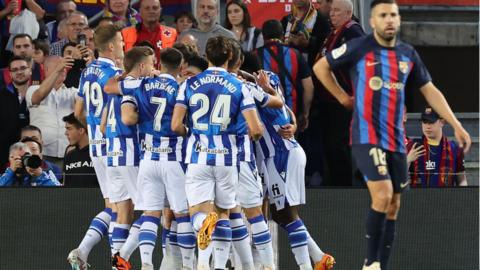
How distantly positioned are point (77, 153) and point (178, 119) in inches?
109

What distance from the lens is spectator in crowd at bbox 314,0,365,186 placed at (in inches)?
624

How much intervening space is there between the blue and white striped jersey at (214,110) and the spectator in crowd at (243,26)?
3.37 metres

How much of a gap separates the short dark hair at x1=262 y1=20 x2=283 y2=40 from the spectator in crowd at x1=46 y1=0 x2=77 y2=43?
2.98m

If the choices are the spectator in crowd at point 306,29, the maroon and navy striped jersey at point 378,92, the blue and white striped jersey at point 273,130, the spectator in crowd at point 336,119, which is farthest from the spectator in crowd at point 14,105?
the maroon and navy striped jersey at point 378,92

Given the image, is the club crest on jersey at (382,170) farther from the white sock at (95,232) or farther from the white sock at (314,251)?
the white sock at (95,232)

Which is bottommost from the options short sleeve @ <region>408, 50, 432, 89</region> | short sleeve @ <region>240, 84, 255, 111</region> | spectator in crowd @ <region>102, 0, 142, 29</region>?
short sleeve @ <region>240, 84, 255, 111</region>

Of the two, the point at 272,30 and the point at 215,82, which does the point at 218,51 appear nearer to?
the point at 215,82

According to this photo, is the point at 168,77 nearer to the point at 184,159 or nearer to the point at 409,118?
the point at 184,159

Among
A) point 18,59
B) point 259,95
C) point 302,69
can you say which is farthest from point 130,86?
point 18,59

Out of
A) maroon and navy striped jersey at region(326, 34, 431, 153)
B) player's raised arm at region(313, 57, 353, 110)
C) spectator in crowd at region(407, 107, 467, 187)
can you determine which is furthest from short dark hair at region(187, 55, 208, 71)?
spectator in crowd at region(407, 107, 467, 187)

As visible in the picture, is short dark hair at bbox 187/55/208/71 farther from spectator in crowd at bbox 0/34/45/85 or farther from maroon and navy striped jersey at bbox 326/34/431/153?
A: spectator in crowd at bbox 0/34/45/85

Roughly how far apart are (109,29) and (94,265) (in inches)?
100

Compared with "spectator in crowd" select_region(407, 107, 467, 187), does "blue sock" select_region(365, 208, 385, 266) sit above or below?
below

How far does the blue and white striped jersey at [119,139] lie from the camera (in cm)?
1381
